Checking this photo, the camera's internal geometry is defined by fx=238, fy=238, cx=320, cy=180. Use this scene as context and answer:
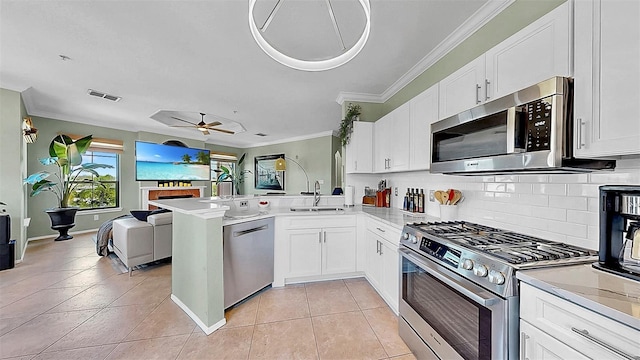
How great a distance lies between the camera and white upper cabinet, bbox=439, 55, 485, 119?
5.45ft

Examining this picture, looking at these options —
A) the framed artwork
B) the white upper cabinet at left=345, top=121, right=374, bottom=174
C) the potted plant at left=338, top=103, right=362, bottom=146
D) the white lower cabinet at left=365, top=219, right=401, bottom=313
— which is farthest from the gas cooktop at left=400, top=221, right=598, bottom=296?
the framed artwork

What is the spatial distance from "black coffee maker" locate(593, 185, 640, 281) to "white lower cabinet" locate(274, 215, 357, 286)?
2054mm

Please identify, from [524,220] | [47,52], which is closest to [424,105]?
[524,220]

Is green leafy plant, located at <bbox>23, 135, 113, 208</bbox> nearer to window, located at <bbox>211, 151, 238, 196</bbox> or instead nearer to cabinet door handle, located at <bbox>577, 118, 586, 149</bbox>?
window, located at <bbox>211, 151, 238, 196</bbox>

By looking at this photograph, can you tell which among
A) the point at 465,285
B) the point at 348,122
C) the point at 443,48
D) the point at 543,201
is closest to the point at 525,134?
the point at 543,201

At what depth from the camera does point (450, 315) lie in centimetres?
137

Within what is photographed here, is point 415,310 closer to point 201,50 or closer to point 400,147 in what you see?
point 400,147

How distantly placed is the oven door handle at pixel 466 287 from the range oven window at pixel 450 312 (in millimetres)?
47

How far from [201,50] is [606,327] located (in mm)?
3380

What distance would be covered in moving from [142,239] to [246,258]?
1824 mm

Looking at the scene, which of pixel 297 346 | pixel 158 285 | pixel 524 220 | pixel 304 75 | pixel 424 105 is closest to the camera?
pixel 524 220

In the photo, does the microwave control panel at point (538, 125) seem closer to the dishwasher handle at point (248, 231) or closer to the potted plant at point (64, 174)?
the dishwasher handle at point (248, 231)

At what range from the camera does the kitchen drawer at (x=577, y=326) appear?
2.35ft

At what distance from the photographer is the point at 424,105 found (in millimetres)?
2270
